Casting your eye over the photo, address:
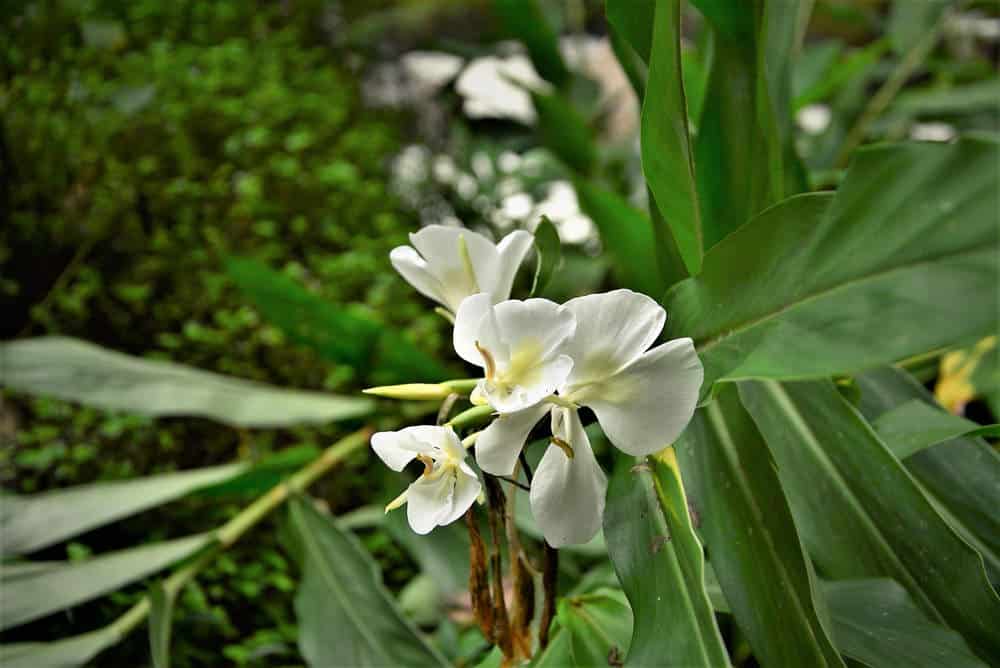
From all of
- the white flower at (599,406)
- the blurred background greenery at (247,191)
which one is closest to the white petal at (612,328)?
the white flower at (599,406)

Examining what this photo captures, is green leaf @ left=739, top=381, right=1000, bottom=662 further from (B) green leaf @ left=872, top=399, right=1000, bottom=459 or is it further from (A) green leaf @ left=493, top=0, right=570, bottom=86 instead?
(A) green leaf @ left=493, top=0, right=570, bottom=86

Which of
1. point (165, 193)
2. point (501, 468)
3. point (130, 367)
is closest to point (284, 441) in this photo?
point (130, 367)

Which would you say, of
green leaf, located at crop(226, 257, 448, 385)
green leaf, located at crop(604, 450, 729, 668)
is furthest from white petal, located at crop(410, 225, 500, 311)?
green leaf, located at crop(226, 257, 448, 385)

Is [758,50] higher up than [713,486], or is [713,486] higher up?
[758,50]

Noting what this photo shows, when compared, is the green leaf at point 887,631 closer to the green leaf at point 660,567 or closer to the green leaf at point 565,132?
the green leaf at point 660,567

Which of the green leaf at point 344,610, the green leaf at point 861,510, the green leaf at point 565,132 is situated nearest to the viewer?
the green leaf at point 861,510

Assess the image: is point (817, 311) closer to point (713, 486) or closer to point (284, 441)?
point (713, 486)

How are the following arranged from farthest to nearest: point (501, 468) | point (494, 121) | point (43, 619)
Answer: point (494, 121) < point (43, 619) < point (501, 468)
